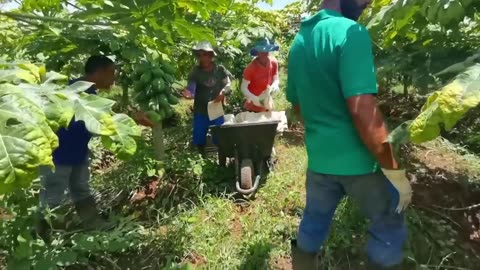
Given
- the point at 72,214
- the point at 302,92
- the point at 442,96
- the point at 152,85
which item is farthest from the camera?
the point at 152,85

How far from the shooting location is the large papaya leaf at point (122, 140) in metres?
1.85

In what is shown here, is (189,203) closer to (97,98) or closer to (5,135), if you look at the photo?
(97,98)

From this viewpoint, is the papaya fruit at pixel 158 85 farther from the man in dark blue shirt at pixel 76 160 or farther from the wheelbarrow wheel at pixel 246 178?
the wheelbarrow wheel at pixel 246 178

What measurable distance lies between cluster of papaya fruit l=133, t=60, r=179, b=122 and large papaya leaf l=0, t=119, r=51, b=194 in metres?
2.96

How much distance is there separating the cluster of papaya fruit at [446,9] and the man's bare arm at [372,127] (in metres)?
0.47

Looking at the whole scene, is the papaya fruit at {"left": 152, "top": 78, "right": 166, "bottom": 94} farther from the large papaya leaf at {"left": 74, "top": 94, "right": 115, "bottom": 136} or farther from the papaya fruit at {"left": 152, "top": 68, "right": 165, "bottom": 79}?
the large papaya leaf at {"left": 74, "top": 94, "right": 115, "bottom": 136}

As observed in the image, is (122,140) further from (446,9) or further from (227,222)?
(227,222)

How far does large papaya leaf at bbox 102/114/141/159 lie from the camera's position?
185 cm

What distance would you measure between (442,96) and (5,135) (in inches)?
52.4

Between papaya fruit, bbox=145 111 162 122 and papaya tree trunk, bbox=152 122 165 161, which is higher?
papaya fruit, bbox=145 111 162 122

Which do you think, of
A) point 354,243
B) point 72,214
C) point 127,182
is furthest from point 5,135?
point 127,182

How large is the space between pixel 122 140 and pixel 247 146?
110 inches

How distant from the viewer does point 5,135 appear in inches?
57.6

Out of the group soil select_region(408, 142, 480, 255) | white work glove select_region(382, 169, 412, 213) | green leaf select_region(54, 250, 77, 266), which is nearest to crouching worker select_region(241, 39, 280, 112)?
soil select_region(408, 142, 480, 255)
